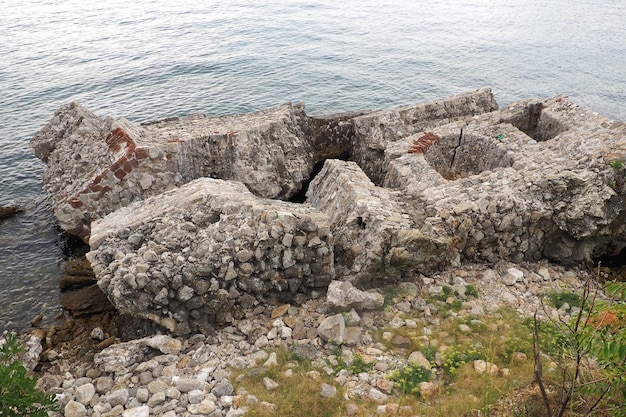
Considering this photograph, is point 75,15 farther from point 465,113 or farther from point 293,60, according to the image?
point 465,113

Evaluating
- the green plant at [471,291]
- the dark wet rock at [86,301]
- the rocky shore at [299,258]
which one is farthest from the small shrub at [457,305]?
the dark wet rock at [86,301]

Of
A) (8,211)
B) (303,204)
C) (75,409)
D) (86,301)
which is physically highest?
(303,204)

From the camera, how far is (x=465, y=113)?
1440cm

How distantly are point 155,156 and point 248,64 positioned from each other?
824 inches

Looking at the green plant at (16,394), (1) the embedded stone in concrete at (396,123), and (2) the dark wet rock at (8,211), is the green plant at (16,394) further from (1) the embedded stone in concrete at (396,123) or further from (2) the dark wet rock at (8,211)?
(2) the dark wet rock at (8,211)

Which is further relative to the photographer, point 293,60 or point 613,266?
point 293,60

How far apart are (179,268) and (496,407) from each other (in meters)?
5.12

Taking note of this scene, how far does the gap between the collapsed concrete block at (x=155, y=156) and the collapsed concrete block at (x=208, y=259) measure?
2.86 meters

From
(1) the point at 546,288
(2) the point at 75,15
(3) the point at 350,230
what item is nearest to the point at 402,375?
(3) the point at 350,230

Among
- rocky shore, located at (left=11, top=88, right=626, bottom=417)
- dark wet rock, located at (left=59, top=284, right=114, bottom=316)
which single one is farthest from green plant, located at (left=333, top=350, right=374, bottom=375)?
dark wet rock, located at (left=59, top=284, right=114, bottom=316)

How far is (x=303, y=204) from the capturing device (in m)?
10.2

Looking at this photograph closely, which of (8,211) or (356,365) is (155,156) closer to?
(8,211)


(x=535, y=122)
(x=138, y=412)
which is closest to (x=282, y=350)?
(x=138, y=412)

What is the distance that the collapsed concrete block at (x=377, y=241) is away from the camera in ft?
26.6
